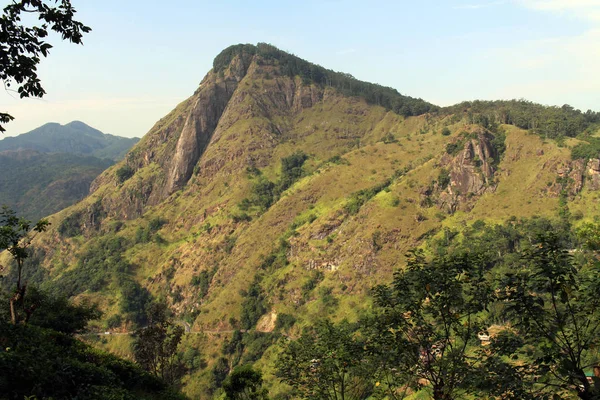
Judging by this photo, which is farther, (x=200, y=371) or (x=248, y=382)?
(x=200, y=371)

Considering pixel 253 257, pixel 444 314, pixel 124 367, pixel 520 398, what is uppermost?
pixel 444 314

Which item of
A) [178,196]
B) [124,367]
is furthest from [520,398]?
[178,196]

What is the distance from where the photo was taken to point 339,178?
12175cm

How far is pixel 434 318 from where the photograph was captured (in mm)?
11797

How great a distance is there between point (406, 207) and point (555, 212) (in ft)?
102

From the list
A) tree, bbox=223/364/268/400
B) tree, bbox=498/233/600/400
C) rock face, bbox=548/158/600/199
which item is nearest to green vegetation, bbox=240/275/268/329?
rock face, bbox=548/158/600/199

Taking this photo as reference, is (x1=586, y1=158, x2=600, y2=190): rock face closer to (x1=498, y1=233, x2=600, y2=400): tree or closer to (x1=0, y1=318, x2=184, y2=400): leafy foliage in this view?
(x1=498, y1=233, x2=600, y2=400): tree

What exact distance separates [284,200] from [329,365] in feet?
359

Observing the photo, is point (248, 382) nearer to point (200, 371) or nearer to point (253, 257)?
point (200, 371)

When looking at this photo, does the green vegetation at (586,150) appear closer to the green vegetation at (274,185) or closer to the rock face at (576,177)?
the rock face at (576,177)

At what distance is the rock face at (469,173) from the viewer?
9325 cm

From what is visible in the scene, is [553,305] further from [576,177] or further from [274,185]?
[274,185]

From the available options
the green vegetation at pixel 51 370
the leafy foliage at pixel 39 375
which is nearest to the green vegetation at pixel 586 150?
the green vegetation at pixel 51 370

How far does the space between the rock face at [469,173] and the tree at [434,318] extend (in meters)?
87.0
